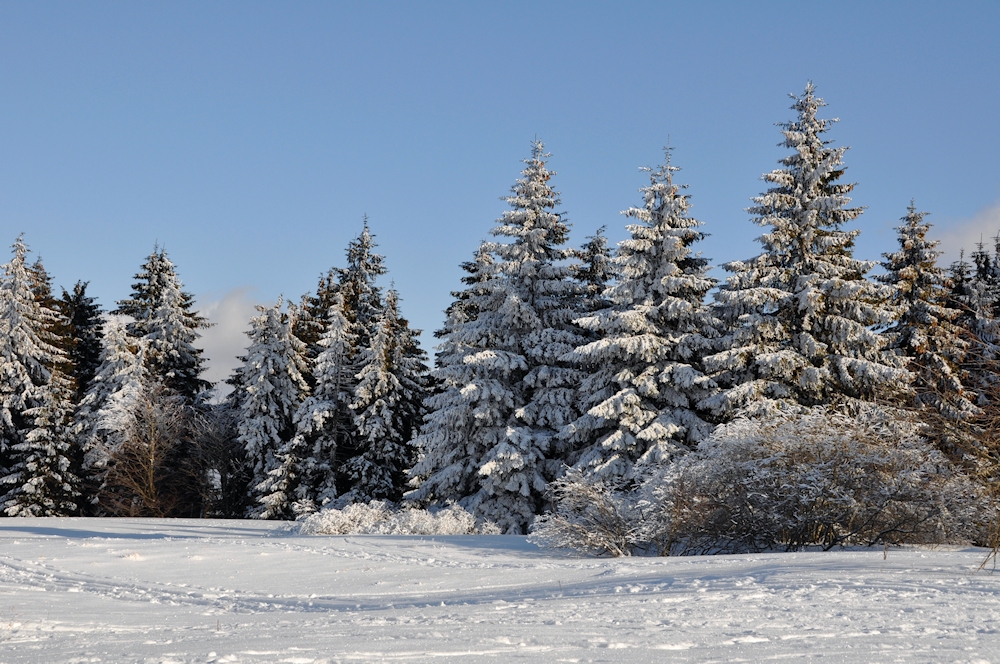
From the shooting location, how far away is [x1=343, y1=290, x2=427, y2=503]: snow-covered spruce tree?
3491 cm

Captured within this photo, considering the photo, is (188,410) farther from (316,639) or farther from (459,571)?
(316,639)

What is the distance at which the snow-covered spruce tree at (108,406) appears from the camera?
36.6 m

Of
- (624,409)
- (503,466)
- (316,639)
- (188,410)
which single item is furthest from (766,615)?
(188,410)

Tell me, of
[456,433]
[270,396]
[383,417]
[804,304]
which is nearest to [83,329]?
[270,396]

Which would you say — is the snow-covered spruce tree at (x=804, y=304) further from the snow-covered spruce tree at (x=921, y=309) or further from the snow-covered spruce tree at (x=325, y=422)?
the snow-covered spruce tree at (x=325, y=422)

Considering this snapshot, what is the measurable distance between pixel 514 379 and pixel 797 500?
14836 mm

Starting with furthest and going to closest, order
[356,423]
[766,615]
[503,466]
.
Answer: [356,423] → [503,466] → [766,615]

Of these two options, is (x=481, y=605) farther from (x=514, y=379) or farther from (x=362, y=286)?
(x=362, y=286)

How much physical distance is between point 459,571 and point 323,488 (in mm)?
23129

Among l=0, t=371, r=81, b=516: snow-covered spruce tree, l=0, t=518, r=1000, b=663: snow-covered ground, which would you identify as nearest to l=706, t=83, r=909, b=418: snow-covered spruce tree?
l=0, t=518, r=1000, b=663: snow-covered ground

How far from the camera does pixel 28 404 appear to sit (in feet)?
125

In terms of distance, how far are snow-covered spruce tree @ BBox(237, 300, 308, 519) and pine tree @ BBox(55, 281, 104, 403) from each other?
1068cm

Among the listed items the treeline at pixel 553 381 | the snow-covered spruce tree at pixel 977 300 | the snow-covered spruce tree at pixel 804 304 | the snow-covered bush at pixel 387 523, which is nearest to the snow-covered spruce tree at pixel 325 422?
the treeline at pixel 553 381

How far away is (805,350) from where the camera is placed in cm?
2361
